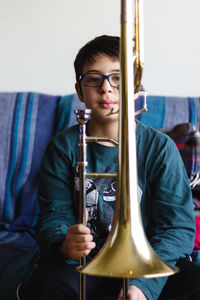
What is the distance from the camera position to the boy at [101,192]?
96 cm

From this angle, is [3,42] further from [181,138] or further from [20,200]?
[181,138]

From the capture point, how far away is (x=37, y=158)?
5.47 feet

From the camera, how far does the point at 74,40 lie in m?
1.98

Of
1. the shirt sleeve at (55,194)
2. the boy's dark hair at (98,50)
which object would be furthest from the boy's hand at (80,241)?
the boy's dark hair at (98,50)

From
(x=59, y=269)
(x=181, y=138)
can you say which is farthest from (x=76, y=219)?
(x=181, y=138)

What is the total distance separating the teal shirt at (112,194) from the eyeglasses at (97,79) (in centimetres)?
15

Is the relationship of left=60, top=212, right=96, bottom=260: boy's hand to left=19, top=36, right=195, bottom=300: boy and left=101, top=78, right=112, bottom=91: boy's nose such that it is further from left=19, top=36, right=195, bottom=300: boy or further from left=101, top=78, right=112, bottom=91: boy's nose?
left=101, top=78, right=112, bottom=91: boy's nose

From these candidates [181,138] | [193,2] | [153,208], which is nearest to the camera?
[153,208]

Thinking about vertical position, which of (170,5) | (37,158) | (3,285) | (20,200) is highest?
(170,5)

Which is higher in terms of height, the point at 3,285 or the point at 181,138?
the point at 181,138

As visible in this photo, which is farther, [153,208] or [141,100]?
[141,100]

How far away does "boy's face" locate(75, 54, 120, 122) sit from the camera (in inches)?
42.6

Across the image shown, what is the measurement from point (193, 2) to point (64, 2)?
63 centimetres

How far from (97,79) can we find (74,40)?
37.3 inches
